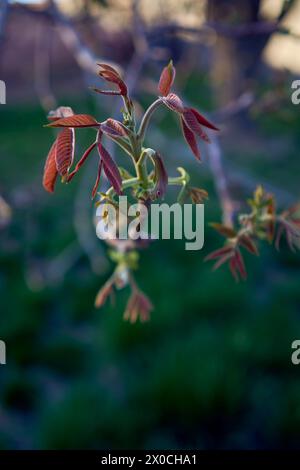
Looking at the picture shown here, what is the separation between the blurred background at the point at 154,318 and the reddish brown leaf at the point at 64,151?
701 mm

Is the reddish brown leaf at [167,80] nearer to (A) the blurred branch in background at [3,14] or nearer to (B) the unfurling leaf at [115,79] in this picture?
(B) the unfurling leaf at [115,79]

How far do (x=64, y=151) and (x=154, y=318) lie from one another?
262cm

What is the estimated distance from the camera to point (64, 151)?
70 cm

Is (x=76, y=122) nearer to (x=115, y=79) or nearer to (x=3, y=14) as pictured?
(x=115, y=79)

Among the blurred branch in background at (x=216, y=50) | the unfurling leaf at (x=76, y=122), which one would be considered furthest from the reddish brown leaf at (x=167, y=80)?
the blurred branch in background at (x=216, y=50)

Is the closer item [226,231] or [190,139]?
[190,139]

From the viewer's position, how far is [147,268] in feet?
13.1

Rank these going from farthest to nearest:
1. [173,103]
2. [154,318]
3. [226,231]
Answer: [154,318] → [226,231] → [173,103]

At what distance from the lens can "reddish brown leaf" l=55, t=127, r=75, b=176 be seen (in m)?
0.69

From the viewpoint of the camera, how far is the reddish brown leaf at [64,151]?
27.1 inches

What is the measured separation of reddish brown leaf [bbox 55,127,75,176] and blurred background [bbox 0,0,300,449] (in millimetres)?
701

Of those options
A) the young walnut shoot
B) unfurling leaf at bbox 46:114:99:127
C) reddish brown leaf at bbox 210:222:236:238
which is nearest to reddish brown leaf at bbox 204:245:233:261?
reddish brown leaf at bbox 210:222:236:238

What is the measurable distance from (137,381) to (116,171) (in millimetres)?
2315

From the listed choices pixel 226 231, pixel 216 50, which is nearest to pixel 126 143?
pixel 226 231
